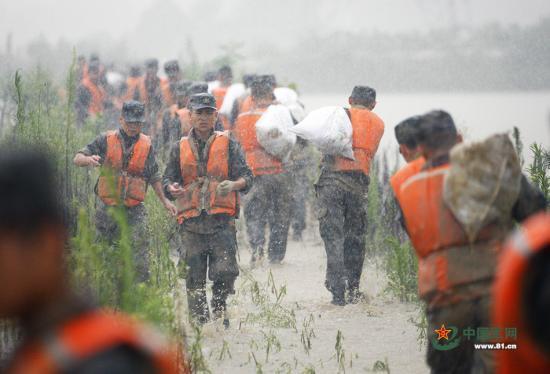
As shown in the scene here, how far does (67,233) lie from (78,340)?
3562 mm

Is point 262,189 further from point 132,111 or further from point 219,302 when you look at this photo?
point 219,302

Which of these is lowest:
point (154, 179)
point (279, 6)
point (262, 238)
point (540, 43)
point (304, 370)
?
point (304, 370)

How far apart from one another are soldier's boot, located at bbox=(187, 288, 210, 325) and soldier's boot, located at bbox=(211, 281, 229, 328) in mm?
82

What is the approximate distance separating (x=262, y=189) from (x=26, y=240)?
290 inches

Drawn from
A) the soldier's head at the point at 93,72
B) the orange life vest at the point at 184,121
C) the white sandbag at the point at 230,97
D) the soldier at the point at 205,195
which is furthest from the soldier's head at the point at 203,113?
the soldier's head at the point at 93,72

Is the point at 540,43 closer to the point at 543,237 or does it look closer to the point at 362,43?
the point at 362,43

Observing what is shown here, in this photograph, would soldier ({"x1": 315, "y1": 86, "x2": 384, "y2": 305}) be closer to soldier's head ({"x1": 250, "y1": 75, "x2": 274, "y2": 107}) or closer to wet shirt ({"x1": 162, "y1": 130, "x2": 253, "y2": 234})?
wet shirt ({"x1": 162, "y1": 130, "x2": 253, "y2": 234})

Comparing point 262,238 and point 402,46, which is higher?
point 402,46

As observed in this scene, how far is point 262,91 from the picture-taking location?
8.98 metres

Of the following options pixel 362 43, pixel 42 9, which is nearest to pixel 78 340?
pixel 362 43

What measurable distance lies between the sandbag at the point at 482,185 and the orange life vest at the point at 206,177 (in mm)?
2820

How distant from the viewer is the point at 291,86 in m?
12.1

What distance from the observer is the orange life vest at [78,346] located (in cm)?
167

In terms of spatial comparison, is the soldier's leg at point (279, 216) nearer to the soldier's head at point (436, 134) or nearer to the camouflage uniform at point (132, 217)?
the camouflage uniform at point (132, 217)
